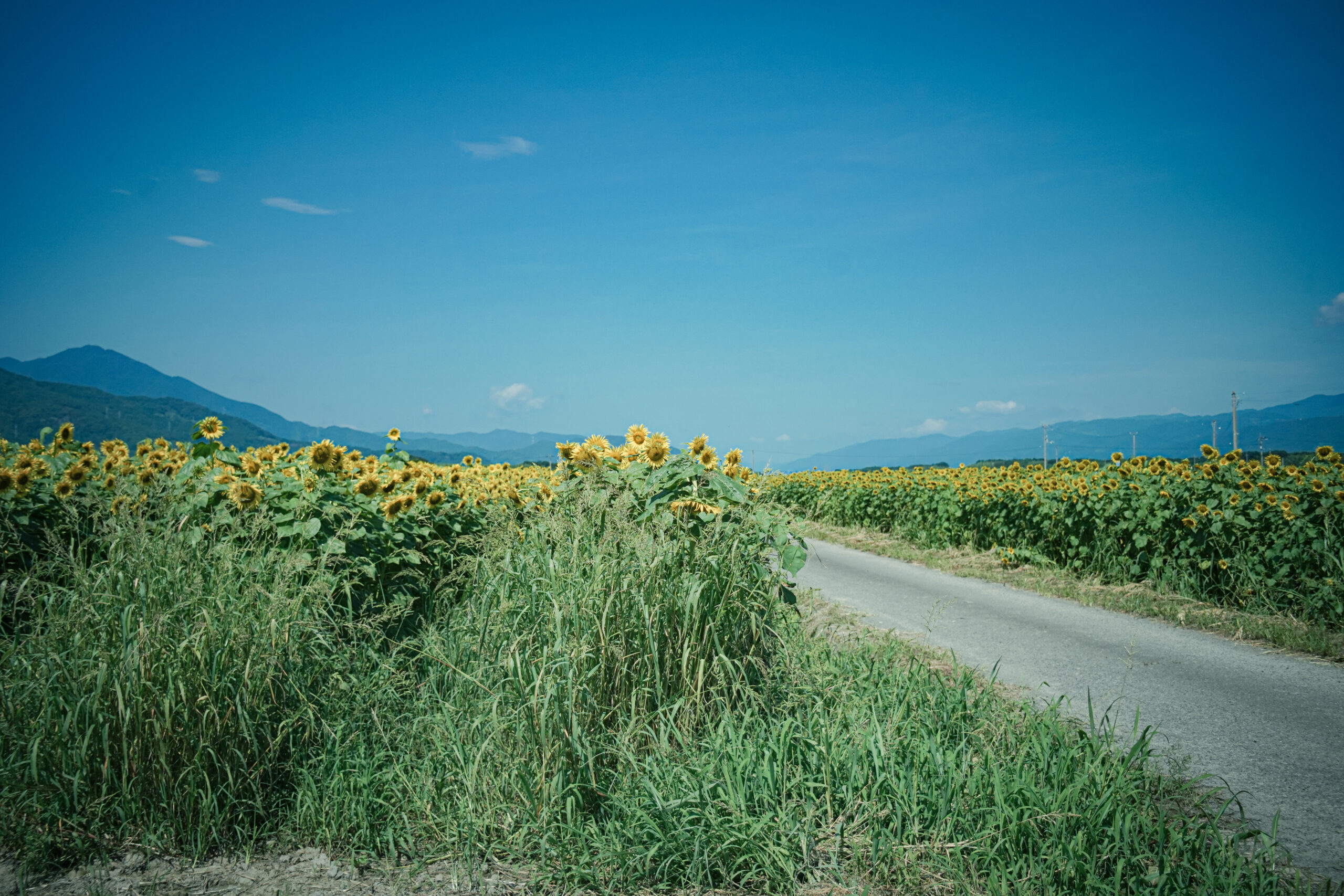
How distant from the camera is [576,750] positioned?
2.75 meters

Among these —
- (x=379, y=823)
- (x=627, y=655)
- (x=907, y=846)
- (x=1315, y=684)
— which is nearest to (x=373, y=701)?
(x=379, y=823)

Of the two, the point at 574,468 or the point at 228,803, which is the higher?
the point at 574,468

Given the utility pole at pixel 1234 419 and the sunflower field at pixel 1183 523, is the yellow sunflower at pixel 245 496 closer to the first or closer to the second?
the sunflower field at pixel 1183 523

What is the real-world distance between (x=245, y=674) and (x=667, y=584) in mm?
1782

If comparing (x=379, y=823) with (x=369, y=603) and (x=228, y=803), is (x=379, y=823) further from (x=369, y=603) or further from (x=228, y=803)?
(x=369, y=603)

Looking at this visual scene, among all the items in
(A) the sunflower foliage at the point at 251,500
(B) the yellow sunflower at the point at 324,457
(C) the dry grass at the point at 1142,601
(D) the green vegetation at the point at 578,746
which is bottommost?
(C) the dry grass at the point at 1142,601

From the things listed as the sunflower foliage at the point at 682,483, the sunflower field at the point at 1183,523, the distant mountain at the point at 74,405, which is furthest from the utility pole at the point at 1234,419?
the distant mountain at the point at 74,405

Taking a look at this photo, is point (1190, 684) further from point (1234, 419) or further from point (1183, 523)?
point (1234, 419)

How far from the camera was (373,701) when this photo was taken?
11.6 ft

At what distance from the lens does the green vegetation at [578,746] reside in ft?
8.20

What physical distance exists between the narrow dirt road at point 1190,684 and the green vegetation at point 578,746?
1.33 feet


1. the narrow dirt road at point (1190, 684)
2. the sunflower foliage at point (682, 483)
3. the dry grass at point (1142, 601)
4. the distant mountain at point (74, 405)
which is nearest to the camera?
the narrow dirt road at point (1190, 684)

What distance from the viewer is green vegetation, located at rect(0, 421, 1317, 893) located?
98.4 inches

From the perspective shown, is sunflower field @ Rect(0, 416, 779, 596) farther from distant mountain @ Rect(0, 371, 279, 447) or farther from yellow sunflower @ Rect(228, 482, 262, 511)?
distant mountain @ Rect(0, 371, 279, 447)
